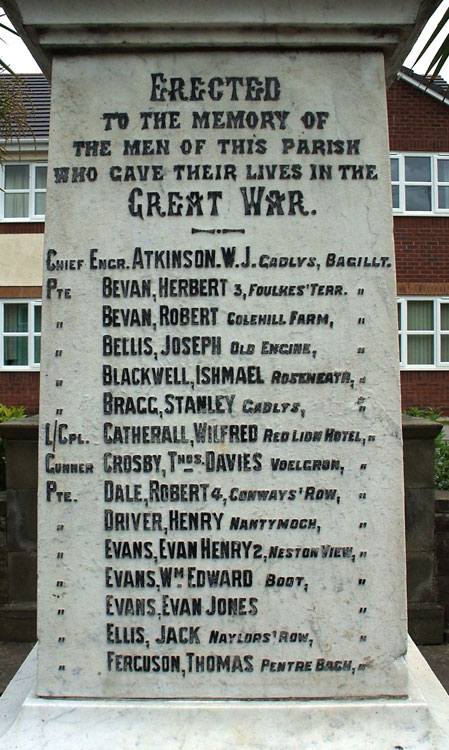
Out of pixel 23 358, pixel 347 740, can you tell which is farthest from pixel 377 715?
pixel 23 358

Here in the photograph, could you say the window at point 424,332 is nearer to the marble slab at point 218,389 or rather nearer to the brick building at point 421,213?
the brick building at point 421,213

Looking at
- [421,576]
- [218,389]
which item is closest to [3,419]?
[421,576]

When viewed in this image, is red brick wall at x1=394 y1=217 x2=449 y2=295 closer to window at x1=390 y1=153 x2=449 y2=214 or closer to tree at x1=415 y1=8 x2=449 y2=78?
window at x1=390 y1=153 x2=449 y2=214

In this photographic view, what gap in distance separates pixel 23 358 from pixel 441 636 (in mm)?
17574

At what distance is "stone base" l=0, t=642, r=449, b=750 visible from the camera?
2322mm

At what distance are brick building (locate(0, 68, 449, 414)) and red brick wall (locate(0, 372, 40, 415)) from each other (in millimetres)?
28

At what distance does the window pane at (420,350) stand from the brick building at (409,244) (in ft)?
0.09

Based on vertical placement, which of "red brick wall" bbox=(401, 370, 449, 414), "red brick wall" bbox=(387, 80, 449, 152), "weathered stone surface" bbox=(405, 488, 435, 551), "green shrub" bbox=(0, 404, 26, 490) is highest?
"red brick wall" bbox=(387, 80, 449, 152)

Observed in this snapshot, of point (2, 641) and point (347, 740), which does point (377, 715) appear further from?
point (2, 641)

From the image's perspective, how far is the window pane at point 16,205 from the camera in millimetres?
20391

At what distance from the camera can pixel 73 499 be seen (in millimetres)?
2520

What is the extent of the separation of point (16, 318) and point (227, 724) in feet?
63.7

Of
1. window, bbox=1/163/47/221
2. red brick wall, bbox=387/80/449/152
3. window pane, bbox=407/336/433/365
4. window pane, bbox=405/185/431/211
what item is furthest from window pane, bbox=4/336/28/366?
red brick wall, bbox=387/80/449/152

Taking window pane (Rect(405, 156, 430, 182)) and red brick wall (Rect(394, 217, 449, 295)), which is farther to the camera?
window pane (Rect(405, 156, 430, 182))
